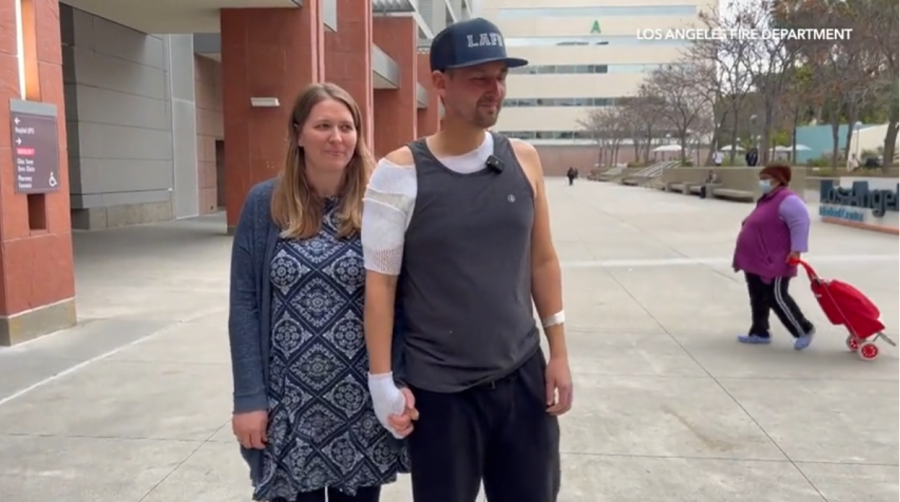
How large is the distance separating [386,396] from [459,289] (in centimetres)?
36

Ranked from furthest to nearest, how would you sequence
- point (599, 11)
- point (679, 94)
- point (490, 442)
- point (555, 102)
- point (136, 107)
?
1. point (555, 102)
2. point (599, 11)
3. point (679, 94)
4. point (136, 107)
5. point (490, 442)

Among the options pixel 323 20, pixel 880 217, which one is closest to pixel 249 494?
pixel 323 20

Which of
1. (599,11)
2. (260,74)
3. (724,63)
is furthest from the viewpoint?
(599,11)

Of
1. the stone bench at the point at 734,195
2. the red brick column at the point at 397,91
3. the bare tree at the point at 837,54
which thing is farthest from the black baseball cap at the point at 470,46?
the stone bench at the point at 734,195

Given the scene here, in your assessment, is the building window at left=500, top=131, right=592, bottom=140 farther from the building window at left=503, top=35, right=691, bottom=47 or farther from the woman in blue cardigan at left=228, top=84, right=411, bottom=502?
the woman in blue cardigan at left=228, top=84, right=411, bottom=502

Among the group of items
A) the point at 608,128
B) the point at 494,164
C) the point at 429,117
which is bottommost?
the point at 494,164

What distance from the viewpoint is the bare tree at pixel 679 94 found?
139 feet

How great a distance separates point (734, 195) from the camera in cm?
3162

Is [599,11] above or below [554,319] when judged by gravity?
above

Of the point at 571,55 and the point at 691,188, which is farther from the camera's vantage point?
the point at 571,55

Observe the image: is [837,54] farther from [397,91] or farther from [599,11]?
[599,11]

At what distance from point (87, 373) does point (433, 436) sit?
16.0 feet

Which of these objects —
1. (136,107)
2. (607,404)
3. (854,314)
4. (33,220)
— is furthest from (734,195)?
(33,220)

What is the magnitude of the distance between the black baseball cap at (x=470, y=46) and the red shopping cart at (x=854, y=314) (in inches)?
223
